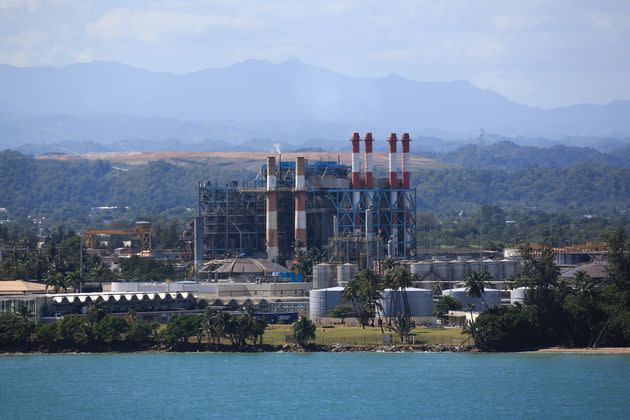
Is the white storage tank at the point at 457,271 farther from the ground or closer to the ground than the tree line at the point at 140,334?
farther from the ground

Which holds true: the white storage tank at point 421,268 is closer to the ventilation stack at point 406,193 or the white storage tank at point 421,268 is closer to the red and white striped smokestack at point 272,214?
the ventilation stack at point 406,193

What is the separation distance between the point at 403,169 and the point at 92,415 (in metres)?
63.3

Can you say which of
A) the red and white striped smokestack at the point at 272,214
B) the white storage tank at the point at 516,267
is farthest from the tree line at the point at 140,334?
the red and white striped smokestack at the point at 272,214

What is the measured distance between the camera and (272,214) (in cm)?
12450

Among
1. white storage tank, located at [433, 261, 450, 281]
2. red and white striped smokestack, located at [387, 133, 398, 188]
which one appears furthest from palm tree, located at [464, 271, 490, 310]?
→ red and white striped smokestack, located at [387, 133, 398, 188]

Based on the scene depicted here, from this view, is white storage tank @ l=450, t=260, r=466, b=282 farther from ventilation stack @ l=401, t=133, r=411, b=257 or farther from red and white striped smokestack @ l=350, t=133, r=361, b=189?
red and white striped smokestack @ l=350, t=133, r=361, b=189

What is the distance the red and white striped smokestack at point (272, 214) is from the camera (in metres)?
124

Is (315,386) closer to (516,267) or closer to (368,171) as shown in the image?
(516,267)

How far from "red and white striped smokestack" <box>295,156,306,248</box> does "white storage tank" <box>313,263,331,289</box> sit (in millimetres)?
12550

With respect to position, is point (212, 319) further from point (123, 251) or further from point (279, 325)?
point (123, 251)

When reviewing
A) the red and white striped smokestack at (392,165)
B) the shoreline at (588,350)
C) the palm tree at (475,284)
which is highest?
the red and white striped smokestack at (392,165)

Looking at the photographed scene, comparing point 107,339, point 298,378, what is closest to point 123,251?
point 107,339

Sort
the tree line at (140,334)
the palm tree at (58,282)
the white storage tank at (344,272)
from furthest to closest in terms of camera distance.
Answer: the palm tree at (58,282)
the white storage tank at (344,272)
the tree line at (140,334)

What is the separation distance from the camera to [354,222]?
126m
